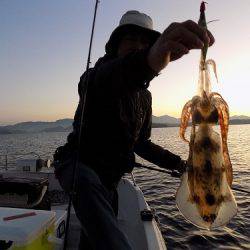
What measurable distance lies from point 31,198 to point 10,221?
2087 millimetres

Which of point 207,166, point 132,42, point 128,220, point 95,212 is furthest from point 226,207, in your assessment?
point 128,220

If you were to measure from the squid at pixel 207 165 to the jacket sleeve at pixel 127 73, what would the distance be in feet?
1.37

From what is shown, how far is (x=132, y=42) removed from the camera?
3861mm

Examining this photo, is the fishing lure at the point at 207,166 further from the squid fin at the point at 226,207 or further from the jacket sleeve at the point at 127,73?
the jacket sleeve at the point at 127,73

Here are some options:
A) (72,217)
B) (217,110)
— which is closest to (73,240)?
(72,217)

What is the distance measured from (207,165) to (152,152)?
2.35m

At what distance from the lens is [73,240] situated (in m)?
6.95

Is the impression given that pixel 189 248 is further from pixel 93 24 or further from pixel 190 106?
pixel 190 106

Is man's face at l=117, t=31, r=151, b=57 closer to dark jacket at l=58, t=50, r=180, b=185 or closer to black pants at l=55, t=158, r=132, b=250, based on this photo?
dark jacket at l=58, t=50, r=180, b=185

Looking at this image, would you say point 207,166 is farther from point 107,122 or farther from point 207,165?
point 107,122

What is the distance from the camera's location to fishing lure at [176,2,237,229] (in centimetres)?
264

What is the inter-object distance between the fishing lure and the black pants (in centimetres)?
81

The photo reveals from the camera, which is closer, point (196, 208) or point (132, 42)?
point (196, 208)

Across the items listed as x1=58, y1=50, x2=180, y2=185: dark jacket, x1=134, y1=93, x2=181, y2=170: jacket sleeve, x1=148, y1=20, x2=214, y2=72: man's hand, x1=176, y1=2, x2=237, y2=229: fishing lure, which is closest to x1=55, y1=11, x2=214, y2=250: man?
x1=58, y1=50, x2=180, y2=185: dark jacket
